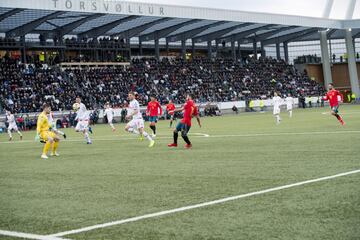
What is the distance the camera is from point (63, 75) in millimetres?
55000

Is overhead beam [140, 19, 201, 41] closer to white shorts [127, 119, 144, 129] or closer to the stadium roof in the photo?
the stadium roof

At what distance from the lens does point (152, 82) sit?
60.4 m

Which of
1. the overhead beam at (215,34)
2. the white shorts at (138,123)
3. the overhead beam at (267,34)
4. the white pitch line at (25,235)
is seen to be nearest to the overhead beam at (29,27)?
the overhead beam at (215,34)

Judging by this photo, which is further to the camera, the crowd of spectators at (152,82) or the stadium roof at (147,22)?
the crowd of spectators at (152,82)

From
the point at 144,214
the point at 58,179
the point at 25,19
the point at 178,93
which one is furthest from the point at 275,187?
the point at 178,93

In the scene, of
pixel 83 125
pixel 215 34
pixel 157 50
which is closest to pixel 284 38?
pixel 215 34

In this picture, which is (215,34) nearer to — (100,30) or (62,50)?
(100,30)

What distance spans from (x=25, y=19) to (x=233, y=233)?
49.2 meters

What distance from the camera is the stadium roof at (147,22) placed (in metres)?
48.8

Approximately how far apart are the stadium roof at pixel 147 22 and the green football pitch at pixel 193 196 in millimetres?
35535

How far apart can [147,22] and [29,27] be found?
12.5m

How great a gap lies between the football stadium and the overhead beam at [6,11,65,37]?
0.22m

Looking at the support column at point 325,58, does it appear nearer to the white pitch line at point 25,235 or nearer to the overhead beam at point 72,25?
the overhead beam at point 72,25

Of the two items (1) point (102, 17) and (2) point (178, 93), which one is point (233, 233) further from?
(2) point (178, 93)
